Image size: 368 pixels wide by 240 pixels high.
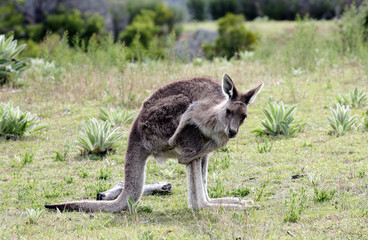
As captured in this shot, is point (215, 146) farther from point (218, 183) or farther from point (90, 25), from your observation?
point (90, 25)

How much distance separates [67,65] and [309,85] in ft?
21.4

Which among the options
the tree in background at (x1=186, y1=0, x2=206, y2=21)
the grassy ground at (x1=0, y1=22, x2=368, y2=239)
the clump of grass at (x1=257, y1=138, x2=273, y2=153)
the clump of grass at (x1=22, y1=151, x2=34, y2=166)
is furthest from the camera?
the tree in background at (x1=186, y1=0, x2=206, y2=21)

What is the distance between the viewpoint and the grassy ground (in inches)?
207

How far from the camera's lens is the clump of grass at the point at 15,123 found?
8.66 meters

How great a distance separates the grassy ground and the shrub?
1.69ft

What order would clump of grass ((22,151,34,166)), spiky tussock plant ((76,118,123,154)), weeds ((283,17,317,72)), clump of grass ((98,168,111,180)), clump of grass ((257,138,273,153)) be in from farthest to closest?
weeds ((283,17,317,72)) → spiky tussock plant ((76,118,123,154)) → clump of grass ((257,138,273,153)) → clump of grass ((22,151,34,166)) → clump of grass ((98,168,111,180))

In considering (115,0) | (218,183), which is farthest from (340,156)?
(115,0)

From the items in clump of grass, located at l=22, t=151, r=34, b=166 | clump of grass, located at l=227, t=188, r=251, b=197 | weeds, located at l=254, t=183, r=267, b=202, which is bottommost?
clump of grass, located at l=227, t=188, r=251, b=197

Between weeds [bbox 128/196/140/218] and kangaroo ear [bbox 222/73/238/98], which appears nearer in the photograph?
kangaroo ear [bbox 222/73/238/98]

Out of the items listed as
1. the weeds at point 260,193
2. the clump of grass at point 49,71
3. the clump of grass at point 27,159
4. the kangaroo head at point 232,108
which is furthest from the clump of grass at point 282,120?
the clump of grass at point 49,71

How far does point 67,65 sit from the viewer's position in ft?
43.0

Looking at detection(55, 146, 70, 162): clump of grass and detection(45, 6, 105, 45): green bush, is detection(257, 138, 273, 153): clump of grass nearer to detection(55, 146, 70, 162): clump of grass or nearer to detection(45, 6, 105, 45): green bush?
detection(55, 146, 70, 162): clump of grass

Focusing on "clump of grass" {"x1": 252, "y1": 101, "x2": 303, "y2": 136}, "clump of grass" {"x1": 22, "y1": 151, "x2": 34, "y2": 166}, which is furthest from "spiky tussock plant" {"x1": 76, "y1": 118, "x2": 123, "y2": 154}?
"clump of grass" {"x1": 252, "y1": 101, "x2": 303, "y2": 136}

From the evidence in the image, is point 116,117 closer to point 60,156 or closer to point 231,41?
point 60,156
